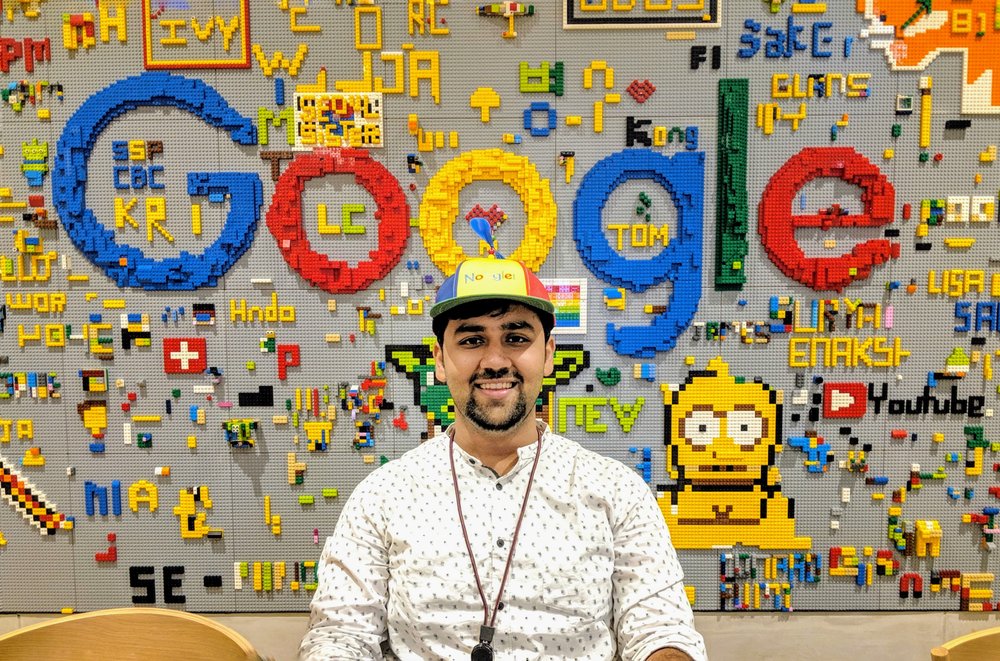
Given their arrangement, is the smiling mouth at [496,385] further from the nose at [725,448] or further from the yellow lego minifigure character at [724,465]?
the nose at [725,448]

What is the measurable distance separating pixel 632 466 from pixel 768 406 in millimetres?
464

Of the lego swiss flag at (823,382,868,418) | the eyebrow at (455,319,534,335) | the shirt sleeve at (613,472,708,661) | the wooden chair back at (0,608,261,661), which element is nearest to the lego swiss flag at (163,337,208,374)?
the wooden chair back at (0,608,261,661)

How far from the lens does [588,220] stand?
187 centimetres

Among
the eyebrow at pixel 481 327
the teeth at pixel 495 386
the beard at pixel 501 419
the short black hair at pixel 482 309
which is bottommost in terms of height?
the beard at pixel 501 419

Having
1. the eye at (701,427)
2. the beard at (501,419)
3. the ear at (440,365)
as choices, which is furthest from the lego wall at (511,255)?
the beard at (501,419)

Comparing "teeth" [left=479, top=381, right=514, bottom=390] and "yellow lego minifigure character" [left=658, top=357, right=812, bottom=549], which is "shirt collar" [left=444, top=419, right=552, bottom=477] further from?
"yellow lego minifigure character" [left=658, top=357, right=812, bottom=549]

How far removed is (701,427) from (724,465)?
0.47 feet

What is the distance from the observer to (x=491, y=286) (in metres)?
1.36

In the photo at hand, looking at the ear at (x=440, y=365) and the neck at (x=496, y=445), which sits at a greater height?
the ear at (x=440, y=365)

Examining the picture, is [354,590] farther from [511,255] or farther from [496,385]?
[511,255]

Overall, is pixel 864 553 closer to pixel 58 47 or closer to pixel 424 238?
pixel 424 238

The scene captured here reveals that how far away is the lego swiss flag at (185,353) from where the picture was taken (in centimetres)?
190

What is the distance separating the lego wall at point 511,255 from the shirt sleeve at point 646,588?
0.47 m

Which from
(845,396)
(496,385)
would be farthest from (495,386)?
(845,396)
